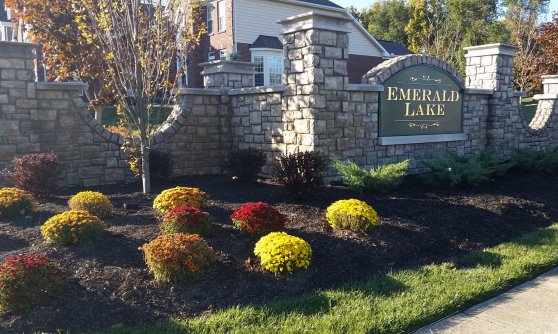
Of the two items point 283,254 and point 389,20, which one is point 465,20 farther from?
point 283,254

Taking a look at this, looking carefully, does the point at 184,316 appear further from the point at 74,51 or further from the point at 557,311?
the point at 74,51

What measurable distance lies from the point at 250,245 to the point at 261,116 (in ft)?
15.1

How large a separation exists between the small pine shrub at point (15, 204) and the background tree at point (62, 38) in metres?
Result: 6.15

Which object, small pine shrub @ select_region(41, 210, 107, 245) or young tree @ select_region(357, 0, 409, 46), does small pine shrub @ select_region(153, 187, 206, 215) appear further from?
young tree @ select_region(357, 0, 409, 46)

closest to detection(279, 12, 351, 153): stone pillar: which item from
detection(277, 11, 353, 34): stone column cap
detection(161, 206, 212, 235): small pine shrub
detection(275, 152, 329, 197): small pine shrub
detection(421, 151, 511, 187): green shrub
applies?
detection(277, 11, 353, 34): stone column cap

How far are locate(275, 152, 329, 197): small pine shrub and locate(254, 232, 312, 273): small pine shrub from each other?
2211 mm

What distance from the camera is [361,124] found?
904 cm

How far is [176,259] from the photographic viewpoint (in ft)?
14.7

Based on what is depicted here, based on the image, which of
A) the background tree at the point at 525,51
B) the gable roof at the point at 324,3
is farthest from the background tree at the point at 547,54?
the gable roof at the point at 324,3

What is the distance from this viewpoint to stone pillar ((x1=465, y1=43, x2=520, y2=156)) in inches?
460

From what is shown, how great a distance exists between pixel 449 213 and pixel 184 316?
454cm

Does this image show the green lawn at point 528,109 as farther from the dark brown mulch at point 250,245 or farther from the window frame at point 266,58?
the dark brown mulch at point 250,245

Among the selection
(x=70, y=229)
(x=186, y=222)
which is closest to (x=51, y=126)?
(x=70, y=229)

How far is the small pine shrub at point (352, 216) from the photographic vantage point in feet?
19.2
